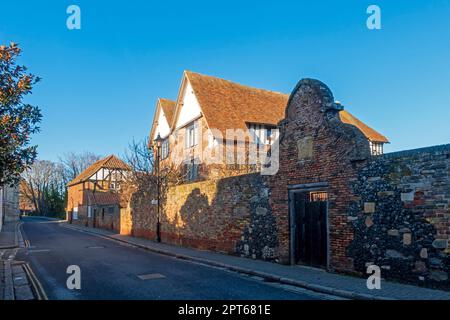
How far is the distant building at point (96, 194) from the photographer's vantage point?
1555 inches

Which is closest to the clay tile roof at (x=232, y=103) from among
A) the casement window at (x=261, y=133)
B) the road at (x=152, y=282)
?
the casement window at (x=261, y=133)

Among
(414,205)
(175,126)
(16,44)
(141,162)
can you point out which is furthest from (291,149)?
(175,126)

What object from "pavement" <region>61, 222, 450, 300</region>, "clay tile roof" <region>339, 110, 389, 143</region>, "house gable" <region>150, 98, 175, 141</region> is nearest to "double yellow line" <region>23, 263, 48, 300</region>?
"pavement" <region>61, 222, 450, 300</region>

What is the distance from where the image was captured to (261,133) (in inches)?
1083

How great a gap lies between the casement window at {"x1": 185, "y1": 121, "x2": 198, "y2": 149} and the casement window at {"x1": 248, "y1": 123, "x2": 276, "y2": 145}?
164 inches

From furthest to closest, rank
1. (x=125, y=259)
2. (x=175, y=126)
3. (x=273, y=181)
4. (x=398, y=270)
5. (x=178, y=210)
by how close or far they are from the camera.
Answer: (x=175, y=126)
(x=178, y=210)
(x=125, y=259)
(x=273, y=181)
(x=398, y=270)

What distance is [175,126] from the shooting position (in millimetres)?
31938

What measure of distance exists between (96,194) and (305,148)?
37.7m

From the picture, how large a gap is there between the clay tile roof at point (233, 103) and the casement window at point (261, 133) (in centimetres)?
39

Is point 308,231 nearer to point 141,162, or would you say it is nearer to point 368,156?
point 368,156

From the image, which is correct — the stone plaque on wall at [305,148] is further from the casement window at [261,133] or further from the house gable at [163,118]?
the house gable at [163,118]

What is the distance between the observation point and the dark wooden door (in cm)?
1123

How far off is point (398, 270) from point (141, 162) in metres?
18.0

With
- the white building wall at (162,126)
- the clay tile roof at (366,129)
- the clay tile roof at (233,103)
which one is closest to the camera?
the clay tile roof at (233,103)
